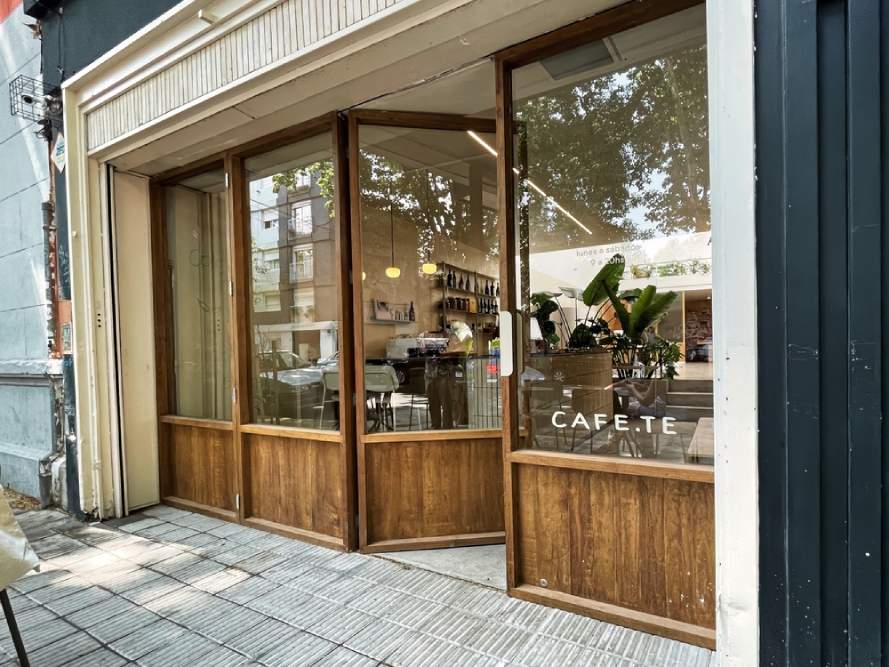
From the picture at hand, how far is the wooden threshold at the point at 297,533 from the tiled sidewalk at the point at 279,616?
0.06m

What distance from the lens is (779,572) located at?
4.51 feet

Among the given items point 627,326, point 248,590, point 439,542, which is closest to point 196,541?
point 248,590

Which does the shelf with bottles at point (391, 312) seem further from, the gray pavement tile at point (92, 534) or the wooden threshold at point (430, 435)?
the gray pavement tile at point (92, 534)

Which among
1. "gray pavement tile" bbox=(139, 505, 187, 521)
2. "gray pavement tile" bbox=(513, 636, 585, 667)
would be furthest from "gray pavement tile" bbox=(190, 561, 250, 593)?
"gray pavement tile" bbox=(513, 636, 585, 667)

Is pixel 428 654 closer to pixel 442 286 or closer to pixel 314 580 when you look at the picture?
pixel 314 580

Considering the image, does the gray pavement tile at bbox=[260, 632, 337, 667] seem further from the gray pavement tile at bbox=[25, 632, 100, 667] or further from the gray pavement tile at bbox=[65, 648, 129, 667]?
the gray pavement tile at bbox=[25, 632, 100, 667]

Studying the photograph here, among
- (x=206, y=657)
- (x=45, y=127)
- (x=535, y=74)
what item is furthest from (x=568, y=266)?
(x=45, y=127)

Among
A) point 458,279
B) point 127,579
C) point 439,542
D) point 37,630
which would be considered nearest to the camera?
point 37,630

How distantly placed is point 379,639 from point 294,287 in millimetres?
2109

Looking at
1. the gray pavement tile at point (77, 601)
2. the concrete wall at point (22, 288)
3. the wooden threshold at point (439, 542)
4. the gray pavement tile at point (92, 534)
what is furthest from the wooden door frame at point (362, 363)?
the concrete wall at point (22, 288)

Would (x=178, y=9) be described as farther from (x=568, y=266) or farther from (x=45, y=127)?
(x=568, y=266)

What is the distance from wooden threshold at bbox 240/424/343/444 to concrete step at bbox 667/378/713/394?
1.80 meters

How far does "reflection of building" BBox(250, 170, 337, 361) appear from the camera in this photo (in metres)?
3.18

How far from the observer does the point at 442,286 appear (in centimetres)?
356
